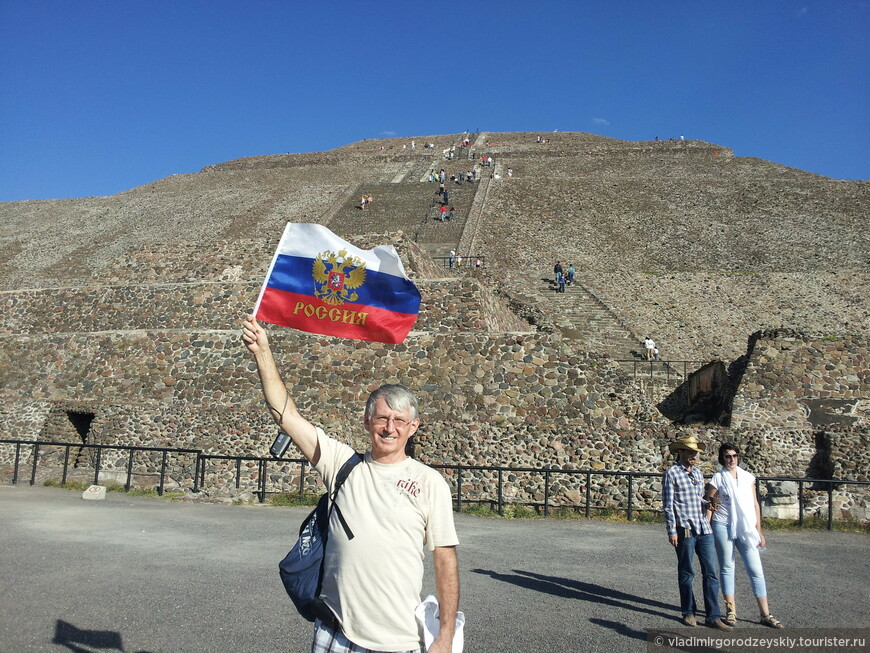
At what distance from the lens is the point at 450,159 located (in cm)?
4981

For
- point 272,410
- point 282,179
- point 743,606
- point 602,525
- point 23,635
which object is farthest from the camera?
point 282,179

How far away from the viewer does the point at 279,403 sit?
3242 millimetres

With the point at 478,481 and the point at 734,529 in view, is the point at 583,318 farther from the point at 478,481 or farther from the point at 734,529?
the point at 734,529

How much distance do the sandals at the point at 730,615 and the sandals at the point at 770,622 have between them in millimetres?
199

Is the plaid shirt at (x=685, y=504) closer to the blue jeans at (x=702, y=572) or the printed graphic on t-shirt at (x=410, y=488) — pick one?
the blue jeans at (x=702, y=572)

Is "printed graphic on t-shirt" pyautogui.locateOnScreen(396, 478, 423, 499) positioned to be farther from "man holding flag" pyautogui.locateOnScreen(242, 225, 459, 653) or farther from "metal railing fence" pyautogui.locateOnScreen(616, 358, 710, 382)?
"metal railing fence" pyautogui.locateOnScreen(616, 358, 710, 382)

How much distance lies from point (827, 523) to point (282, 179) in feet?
131

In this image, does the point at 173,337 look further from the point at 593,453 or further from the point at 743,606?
the point at 743,606

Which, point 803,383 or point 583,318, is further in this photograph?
point 583,318

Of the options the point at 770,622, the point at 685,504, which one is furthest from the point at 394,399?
the point at 770,622

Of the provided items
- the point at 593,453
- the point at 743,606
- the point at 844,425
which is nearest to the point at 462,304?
the point at 593,453

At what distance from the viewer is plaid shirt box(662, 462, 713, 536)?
5516 mm

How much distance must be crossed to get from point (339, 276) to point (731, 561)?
12.5ft

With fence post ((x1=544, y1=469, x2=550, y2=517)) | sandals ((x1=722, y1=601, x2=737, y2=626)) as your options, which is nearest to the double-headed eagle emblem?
sandals ((x1=722, y1=601, x2=737, y2=626))
